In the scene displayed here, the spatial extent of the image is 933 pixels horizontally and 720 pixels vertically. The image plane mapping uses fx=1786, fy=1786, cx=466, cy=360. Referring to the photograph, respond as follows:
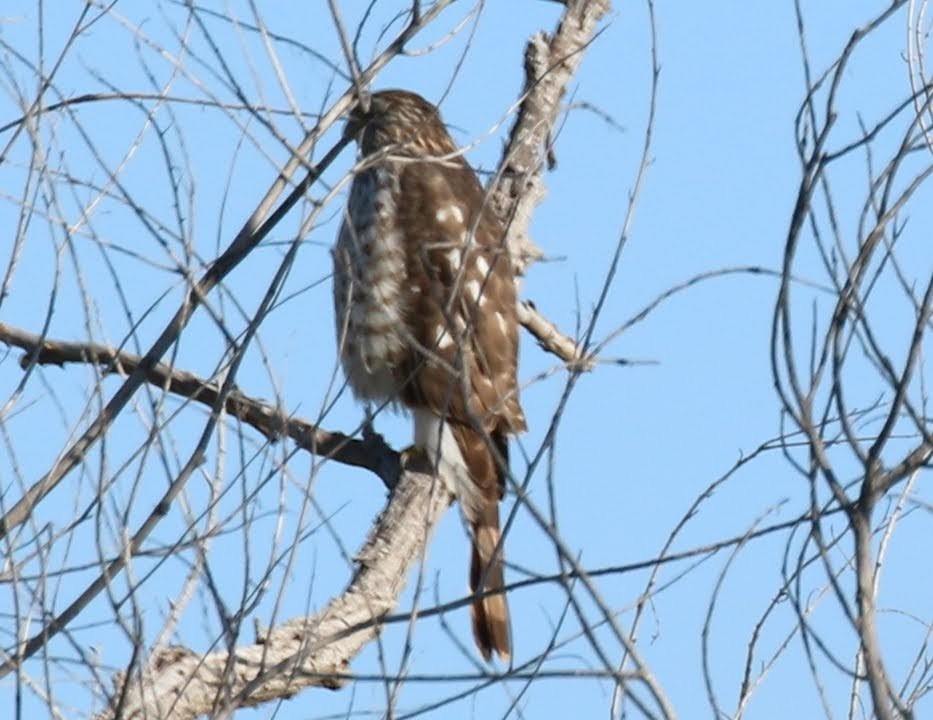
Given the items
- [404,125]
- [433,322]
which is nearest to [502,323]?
[433,322]

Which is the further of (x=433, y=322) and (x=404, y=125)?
(x=404, y=125)

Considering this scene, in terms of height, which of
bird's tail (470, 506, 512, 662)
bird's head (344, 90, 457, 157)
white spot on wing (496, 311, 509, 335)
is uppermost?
bird's head (344, 90, 457, 157)

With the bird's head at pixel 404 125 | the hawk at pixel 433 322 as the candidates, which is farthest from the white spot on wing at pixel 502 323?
the bird's head at pixel 404 125

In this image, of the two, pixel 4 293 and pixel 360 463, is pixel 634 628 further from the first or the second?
pixel 360 463

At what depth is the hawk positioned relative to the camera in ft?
17.1

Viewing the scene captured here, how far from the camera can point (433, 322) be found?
530 centimetres

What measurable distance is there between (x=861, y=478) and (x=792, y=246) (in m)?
0.36

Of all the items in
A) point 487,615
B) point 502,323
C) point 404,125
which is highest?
point 404,125

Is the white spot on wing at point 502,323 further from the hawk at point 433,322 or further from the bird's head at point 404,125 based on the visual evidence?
the bird's head at point 404,125

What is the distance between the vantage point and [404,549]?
4793 mm

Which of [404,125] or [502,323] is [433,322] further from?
[404,125]

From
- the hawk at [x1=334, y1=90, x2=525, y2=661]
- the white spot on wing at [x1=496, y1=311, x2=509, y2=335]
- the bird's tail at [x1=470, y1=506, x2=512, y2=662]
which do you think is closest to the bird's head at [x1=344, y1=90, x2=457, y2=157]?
the hawk at [x1=334, y1=90, x2=525, y2=661]

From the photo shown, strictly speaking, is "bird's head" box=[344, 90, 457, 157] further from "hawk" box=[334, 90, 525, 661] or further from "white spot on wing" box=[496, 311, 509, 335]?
"white spot on wing" box=[496, 311, 509, 335]

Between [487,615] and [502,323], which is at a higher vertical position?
[502,323]
